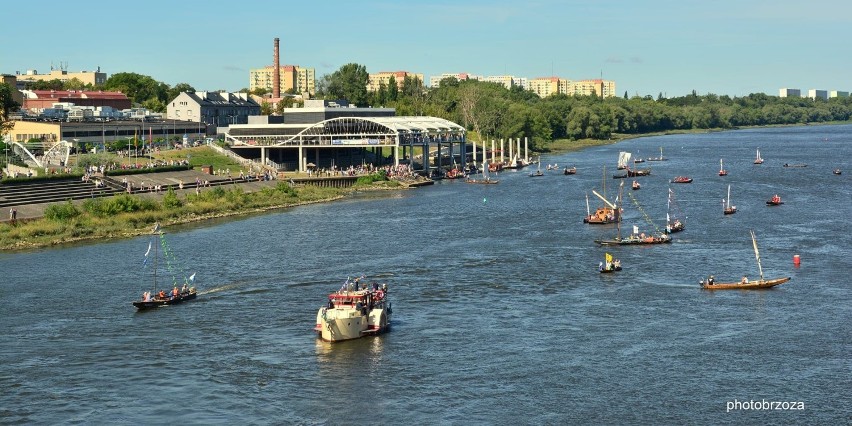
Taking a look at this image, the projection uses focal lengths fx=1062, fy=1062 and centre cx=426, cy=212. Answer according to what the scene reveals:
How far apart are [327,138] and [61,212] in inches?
2472

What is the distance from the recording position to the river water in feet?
146

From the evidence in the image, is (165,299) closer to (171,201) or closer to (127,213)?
(127,213)

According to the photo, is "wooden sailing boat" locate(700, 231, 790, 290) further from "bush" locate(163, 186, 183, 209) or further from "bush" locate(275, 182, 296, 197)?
"bush" locate(275, 182, 296, 197)

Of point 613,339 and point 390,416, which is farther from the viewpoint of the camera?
point 613,339

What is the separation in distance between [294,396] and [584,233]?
4995 centimetres

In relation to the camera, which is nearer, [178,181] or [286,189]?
[178,181]

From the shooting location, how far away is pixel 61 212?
9175cm

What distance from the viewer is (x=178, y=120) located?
567 ft

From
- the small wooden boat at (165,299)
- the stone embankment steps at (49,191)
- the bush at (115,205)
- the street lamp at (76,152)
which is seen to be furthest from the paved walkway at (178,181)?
the small wooden boat at (165,299)

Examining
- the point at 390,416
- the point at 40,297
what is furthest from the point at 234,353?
the point at 40,297

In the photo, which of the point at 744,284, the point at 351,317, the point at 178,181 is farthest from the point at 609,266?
the point at 178,181

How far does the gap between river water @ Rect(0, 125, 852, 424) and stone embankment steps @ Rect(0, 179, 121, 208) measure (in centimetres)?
1346

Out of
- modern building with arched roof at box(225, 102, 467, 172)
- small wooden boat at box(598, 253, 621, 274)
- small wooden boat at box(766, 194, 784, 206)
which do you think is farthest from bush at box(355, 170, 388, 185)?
small wooden boat at box(598, 253, 621, 274)

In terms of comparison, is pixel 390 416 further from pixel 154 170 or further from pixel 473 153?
pixel 473 153
